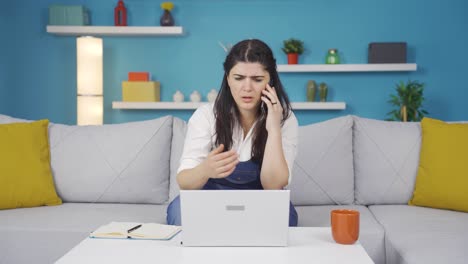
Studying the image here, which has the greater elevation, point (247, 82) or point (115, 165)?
point (247, 82)

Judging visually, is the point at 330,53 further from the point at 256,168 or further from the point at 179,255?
the point at 179,255

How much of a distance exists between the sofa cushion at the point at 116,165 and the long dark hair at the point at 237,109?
2.18ft

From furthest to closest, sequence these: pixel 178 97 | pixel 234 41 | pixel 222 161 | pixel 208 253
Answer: pixel 234 41, pixel 178 97, pixel 222 161, pixel 208 253

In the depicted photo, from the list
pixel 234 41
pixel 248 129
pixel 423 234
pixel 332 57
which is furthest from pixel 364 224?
pixel 234 41

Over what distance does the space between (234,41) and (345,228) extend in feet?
11.3

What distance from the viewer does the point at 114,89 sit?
16.2ft

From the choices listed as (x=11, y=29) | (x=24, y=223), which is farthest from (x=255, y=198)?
(x=11, y=29)

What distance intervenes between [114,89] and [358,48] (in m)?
2.02

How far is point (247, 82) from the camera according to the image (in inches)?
80.4

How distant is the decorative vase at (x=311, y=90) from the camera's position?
4.72 meters

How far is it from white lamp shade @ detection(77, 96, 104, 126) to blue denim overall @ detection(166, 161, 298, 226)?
99.3 inches

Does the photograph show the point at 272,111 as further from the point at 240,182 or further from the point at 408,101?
the point at 408,101

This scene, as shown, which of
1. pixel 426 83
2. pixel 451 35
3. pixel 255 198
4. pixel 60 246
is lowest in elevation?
pixel 60 246

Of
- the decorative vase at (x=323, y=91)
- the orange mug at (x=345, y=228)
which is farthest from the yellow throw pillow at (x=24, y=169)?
the decorative vase at (x=323, y=91)
